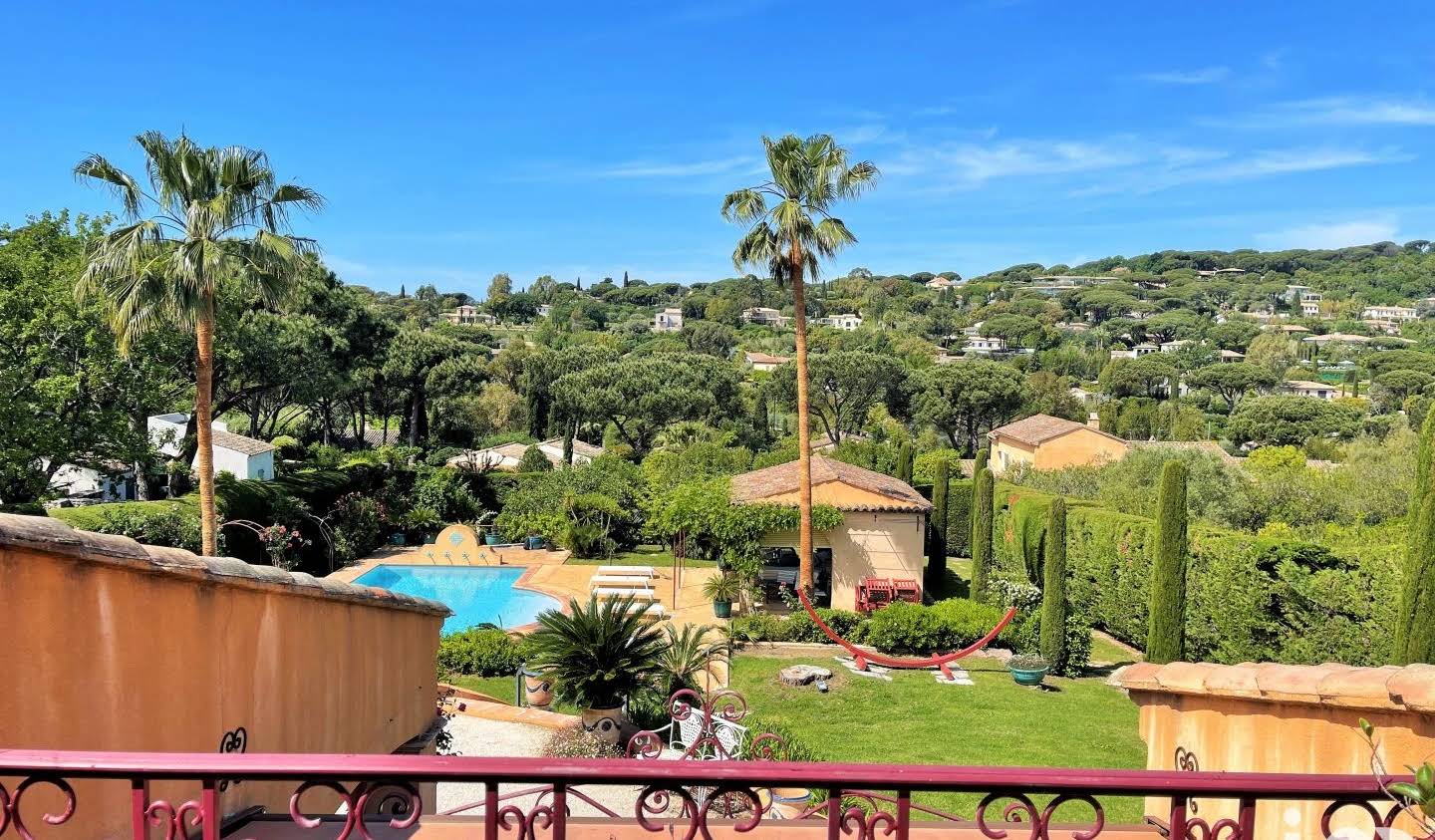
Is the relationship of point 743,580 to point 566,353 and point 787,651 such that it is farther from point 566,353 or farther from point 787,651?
point 566,353

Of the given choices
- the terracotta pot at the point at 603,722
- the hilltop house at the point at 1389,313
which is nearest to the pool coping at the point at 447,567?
the terracotta pot at the point at 603,722

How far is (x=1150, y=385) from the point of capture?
9194 centimetres

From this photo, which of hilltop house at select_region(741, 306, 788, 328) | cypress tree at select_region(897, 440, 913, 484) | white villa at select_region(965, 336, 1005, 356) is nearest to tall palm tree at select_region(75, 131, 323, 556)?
cypress tree at select_region(897, 440, 913, 484)

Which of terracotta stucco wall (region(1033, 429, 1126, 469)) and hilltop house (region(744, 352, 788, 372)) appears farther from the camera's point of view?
hilltop house (region(744, 352, 788, 372))

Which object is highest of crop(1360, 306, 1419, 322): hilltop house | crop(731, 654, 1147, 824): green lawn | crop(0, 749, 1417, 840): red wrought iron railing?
crop(1360, 306, 1419, 322): hilltop house

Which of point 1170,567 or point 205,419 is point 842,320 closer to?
point 1170,567

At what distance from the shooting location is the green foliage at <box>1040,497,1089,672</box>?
53.4ft

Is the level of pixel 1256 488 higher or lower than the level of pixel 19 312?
lower

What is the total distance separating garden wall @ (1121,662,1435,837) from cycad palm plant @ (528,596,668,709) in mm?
7701

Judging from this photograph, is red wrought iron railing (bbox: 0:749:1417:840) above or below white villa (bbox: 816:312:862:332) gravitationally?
below

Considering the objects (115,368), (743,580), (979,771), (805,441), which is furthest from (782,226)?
(979,771)

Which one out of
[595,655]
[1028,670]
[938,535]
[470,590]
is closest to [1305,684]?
[595,655]

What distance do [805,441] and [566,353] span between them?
39.3 meters

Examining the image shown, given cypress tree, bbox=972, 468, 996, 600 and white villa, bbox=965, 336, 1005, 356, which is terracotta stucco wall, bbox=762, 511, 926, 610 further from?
white villa, bbox=965, 336, 1005, 356
